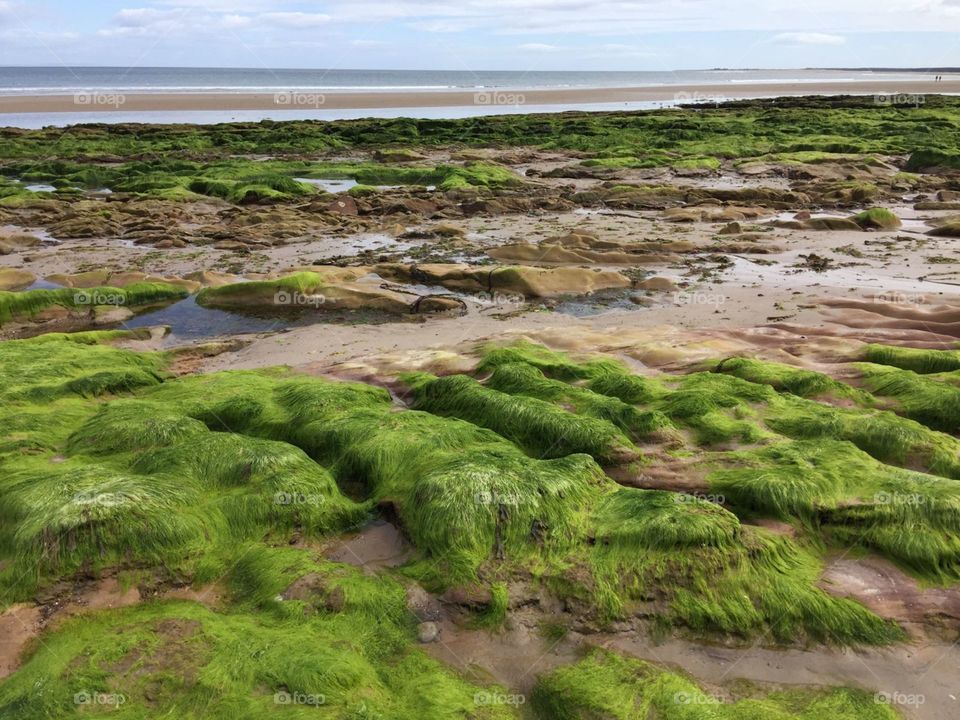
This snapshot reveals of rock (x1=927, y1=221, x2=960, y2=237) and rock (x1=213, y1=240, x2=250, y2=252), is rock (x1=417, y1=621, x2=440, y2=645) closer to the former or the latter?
rock (x1=213, y1=240, x2=250, y2=252)

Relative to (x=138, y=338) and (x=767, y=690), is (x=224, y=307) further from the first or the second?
(x=767, y=690)

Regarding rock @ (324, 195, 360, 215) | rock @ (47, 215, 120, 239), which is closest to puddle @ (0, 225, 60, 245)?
rock @ (47, 215, 120, 239)

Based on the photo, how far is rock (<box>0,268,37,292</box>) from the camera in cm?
1170

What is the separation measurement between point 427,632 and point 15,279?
37.8 feet

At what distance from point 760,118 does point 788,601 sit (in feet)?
140

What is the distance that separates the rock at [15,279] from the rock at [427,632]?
36.5 feet

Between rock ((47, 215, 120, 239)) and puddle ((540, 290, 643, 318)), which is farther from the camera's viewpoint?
rock ((47, 215, 120, 239))

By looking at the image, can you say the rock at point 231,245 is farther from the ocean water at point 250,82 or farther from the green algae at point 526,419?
the ocean water at point 250,82

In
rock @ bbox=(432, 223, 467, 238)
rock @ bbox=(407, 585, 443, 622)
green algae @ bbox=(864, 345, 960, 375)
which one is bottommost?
rock @ bbox=(407, 585, 443, 622)

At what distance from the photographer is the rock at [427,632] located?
12.7 ft

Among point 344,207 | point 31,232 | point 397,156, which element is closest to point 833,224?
point 344,207

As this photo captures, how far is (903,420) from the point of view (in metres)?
5.82

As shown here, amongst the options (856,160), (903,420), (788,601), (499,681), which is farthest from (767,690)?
(856,160)

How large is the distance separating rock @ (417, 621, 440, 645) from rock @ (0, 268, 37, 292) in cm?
1111
